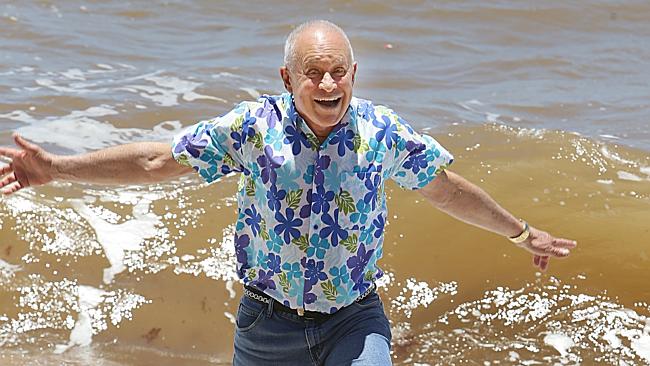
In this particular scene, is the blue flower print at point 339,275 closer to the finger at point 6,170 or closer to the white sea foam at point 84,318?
the finger at point 6,170

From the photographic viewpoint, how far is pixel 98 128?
8.22 m

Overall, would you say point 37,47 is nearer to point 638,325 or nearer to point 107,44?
point 107,44

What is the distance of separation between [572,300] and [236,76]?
5798 mm

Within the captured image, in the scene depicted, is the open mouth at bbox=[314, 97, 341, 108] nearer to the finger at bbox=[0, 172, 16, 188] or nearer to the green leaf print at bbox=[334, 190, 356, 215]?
the green leaf print at bbox=[334, 190, 356, 215]

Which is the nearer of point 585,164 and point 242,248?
point 242,248

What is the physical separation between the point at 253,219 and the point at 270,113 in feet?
1.03

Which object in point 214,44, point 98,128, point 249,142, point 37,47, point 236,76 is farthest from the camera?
point 214,44

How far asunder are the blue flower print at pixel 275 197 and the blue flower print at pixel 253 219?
3.1 inches

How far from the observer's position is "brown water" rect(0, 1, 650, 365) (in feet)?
16.4

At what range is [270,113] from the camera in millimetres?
3021

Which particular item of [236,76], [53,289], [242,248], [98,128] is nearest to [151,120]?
[98,128]

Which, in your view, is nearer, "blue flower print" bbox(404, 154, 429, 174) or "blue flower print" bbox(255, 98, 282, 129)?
"blue flower print" bbox(255, 98, 282, 129)

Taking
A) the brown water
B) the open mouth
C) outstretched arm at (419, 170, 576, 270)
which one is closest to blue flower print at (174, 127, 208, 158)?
the open mouth

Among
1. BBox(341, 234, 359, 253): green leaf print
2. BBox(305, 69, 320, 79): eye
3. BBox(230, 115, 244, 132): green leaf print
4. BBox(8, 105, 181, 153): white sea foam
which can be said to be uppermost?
BBox(305, 69, 320, 79): eye
